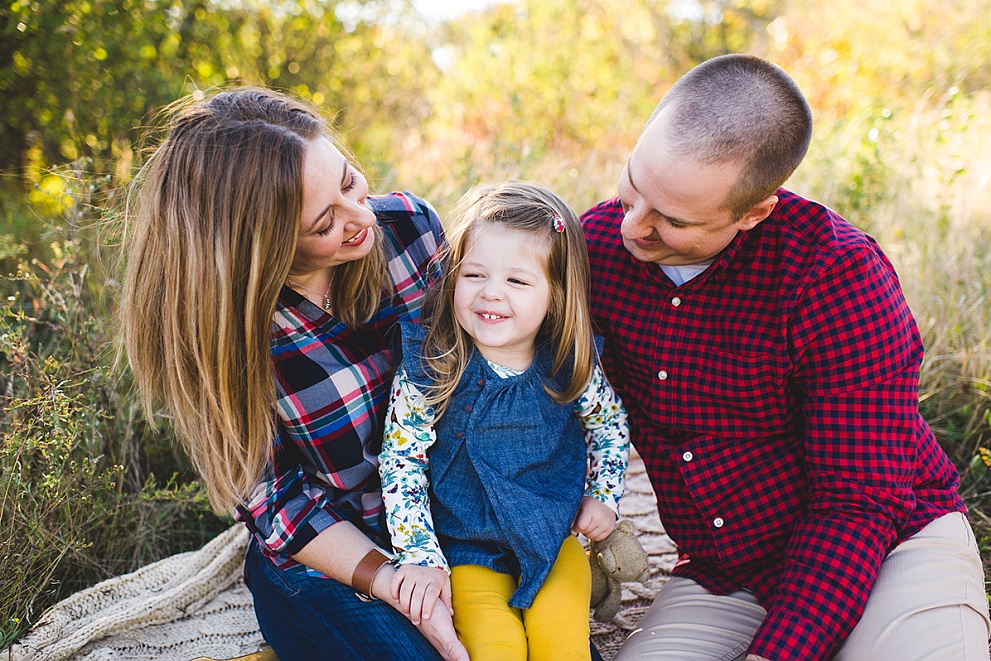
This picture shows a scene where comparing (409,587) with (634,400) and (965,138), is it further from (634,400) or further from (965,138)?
(965,138)

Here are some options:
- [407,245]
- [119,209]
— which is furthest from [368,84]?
[407,245]

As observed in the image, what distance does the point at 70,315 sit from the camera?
2904mm

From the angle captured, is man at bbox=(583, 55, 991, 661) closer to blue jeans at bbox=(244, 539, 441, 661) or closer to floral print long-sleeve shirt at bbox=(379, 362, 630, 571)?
floral print long-sleeve shirt at bbox=(379, 362, 630, 571)

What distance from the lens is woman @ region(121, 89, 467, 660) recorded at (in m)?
1.92

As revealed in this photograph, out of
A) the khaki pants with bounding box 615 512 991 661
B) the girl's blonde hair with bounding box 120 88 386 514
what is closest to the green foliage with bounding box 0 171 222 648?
the girl's blonde hair with bounding box 120 88 386 514

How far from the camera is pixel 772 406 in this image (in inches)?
83.7

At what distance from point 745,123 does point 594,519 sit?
3.65 ft

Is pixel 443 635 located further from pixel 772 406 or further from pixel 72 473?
pixel 72 473

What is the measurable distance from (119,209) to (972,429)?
3.57 m

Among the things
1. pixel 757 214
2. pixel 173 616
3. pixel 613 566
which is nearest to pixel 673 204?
pixel 757 214

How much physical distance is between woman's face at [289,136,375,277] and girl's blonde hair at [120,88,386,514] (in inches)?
1.5

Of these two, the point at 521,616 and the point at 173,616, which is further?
the point at 173,616

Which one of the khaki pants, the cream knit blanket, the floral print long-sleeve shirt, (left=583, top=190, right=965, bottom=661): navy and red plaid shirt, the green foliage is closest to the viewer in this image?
the khaki pants

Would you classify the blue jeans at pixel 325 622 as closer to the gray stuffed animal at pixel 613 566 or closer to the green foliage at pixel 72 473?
the gray stuffed animal at pixel 613 566
